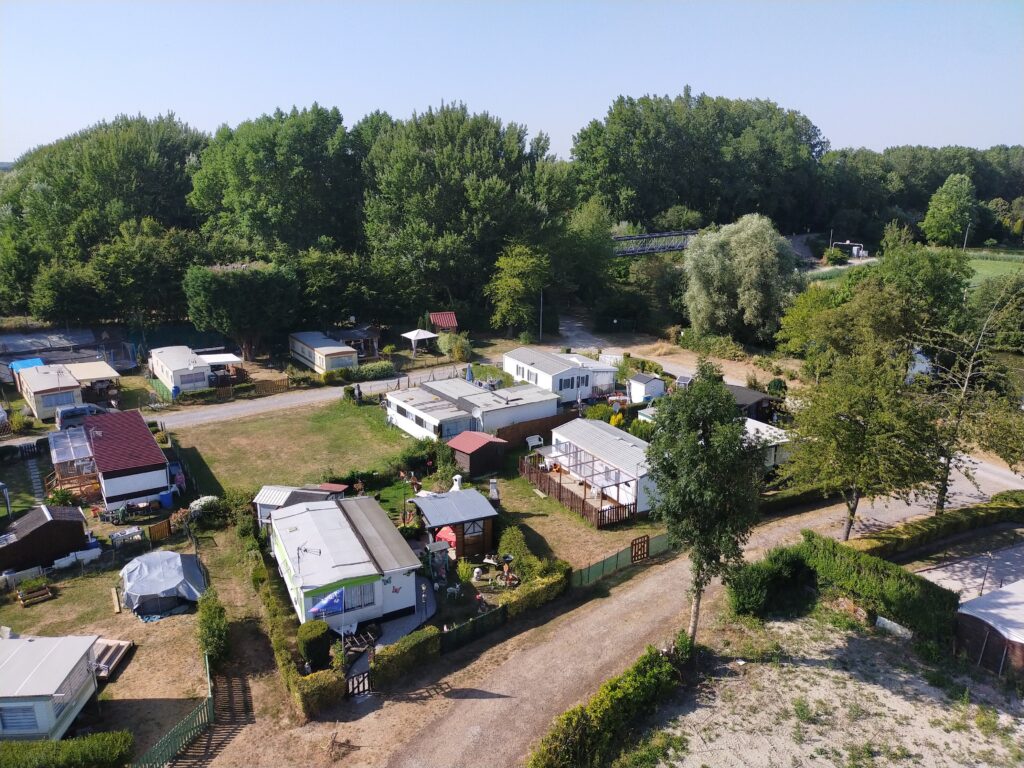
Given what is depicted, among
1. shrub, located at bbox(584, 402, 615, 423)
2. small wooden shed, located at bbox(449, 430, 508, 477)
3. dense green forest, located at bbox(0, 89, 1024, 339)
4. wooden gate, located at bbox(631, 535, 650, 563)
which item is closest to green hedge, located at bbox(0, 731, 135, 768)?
wooden gate, located at bbox(631, 535, 650, 563)

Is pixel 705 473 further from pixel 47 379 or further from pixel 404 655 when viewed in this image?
pixel 47 379

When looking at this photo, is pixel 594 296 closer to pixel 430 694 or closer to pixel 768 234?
pixel 768 234

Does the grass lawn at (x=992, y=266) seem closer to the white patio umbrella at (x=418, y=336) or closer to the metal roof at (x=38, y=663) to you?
the white patio umbrella at (x=418, y=336)

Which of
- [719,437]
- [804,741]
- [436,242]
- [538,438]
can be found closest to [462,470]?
[538,438]

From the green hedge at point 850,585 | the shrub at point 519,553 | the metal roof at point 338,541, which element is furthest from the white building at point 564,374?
the green hedge at point 850,585

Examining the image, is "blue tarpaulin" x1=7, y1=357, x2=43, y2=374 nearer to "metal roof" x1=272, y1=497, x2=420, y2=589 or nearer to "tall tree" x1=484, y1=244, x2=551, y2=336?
"metal roof" x1=272, y1=497, x2=420, y2=589

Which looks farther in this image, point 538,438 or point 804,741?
point 538,438

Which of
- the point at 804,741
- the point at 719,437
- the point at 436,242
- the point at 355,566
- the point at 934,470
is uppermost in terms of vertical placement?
the point at 436,242
